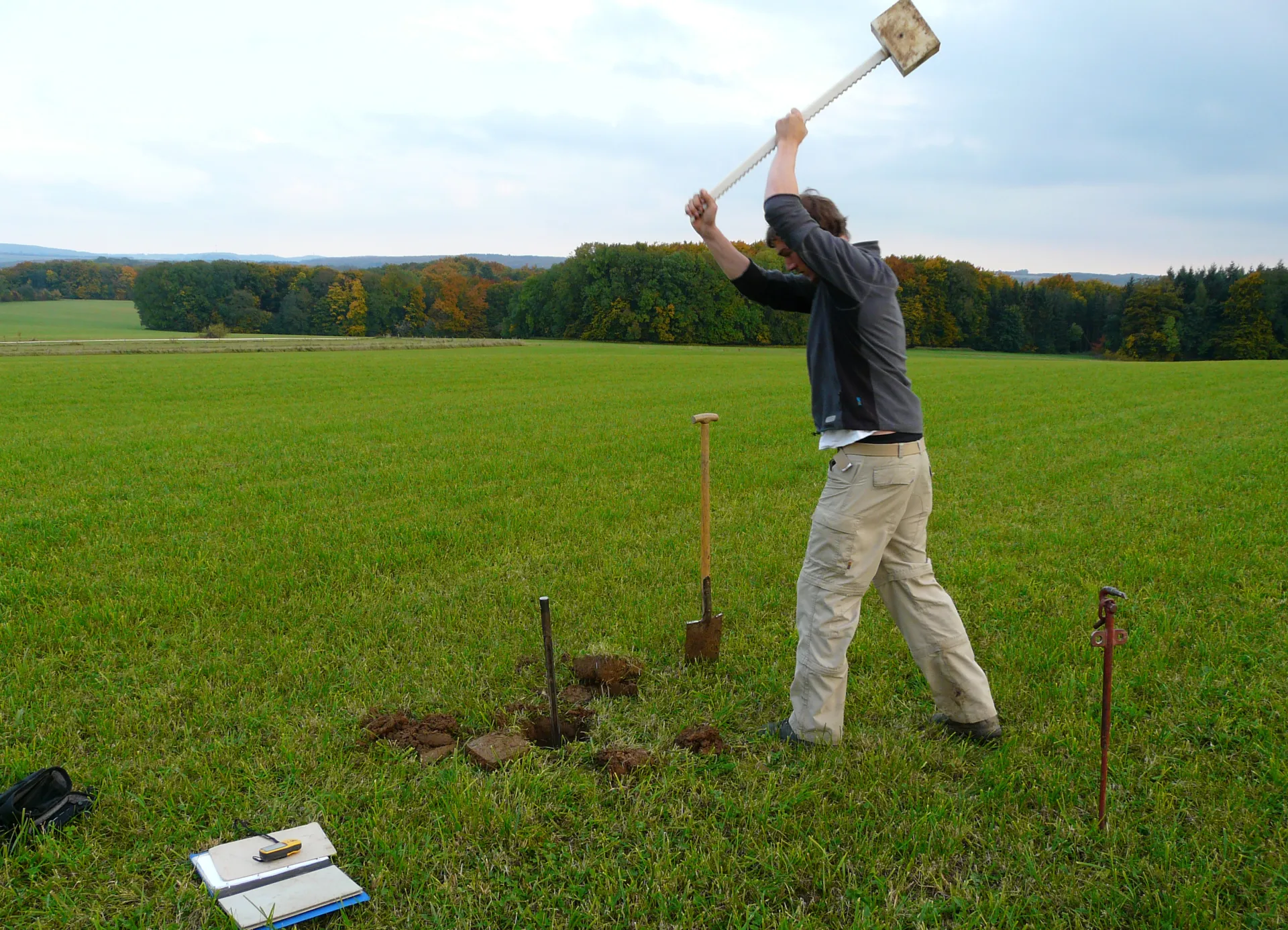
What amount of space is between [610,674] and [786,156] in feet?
9.04

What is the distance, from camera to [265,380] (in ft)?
85.6

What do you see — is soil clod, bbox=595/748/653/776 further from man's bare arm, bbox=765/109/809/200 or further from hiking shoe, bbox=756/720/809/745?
man's bare arm, bbox=765/109/809/200

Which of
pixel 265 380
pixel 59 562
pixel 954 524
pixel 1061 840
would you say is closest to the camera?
pixel 1061 840

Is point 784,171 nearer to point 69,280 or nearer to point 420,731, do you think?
point 420,731

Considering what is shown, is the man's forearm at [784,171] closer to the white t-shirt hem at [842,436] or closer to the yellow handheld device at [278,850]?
the white t-shirt hem at [842,436]

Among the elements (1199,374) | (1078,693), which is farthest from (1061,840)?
(1199,374)

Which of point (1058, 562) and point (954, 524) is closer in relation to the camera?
point (1058, 562)

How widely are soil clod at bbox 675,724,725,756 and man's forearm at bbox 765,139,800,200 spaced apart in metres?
2.44

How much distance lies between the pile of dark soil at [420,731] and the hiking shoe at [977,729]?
239 centimetres

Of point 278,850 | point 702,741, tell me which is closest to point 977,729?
point 702,741

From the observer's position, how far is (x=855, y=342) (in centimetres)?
344

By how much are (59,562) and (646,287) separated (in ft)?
218

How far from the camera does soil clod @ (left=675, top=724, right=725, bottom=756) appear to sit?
3.82 meters

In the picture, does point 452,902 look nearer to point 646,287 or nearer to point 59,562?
point 59,562
